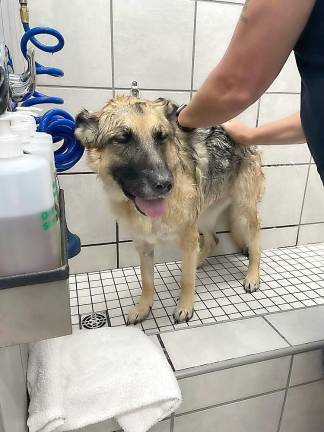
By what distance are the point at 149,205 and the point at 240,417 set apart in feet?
2.61

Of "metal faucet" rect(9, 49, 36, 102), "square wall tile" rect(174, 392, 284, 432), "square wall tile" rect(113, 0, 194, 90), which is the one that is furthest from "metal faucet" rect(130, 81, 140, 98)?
"square wall tile" rect(174, 392, 284, 432)

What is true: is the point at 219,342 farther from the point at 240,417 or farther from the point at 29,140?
the point at 29,140

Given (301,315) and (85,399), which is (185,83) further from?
(85,399)

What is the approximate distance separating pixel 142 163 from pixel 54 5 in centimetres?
75

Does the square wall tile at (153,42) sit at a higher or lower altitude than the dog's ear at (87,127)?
higher

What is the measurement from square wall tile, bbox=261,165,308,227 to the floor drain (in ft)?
3.37

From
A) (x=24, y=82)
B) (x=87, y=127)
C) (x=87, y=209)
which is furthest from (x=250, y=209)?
(x=24, y=82)

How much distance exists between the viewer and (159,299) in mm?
1440

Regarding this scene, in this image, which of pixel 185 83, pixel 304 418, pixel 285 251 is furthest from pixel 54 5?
pixel 304 418

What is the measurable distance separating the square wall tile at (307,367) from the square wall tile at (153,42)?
3.96 feet

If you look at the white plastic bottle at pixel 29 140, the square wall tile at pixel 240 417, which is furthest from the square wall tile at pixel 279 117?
the white plastic bottle at pixel 29 140

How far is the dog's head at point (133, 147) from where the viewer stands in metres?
1.01

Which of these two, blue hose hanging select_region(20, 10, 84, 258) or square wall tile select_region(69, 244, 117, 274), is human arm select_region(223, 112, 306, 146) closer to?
blue hose hanging select_region(20, 10, 84, 258)

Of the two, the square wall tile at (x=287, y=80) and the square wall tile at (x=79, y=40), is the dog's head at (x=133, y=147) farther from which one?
the square wall tile at (x=287, y=80)
